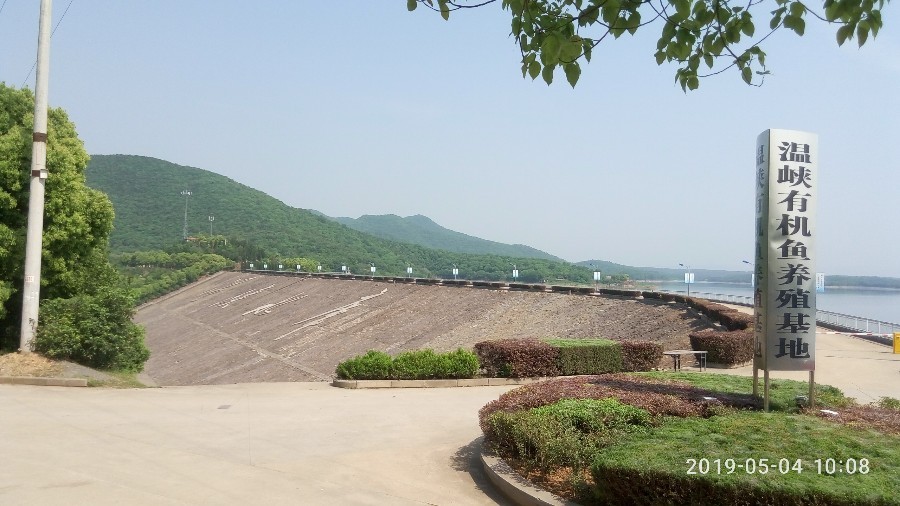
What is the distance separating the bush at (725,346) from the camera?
16.8 metres

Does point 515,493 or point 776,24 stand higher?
point 776,24

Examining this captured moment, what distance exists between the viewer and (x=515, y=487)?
5848 millimetres

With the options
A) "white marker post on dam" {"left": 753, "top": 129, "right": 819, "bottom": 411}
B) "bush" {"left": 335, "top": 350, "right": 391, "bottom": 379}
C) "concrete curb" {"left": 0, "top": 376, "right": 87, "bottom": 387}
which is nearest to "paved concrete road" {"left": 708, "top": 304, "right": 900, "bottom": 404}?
"white marker post on dam" {"left": 753, "top": 129, "right": 819, "bottom": 411}

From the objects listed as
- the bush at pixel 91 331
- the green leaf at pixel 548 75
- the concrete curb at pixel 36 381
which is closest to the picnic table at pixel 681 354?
the concrete curb at pixel 36 381

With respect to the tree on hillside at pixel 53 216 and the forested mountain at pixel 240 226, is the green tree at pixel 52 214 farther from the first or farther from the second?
the forested mountain at pixel 240 226

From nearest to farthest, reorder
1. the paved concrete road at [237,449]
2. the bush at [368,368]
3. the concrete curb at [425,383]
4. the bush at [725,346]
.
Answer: the paved concrete road at [237,449]
the concrete curb at [425,383]
the bush at [368,368]
the bush at [725,346]

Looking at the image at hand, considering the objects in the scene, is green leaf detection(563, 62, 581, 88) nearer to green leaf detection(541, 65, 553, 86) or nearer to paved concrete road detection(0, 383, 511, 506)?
green leaf detection(541, 65, 553, 86)

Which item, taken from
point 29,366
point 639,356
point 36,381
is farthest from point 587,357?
point 29,366

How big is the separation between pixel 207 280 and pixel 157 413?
72.1 metres

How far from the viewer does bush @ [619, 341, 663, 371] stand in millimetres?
14758

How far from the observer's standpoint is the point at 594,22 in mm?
4473

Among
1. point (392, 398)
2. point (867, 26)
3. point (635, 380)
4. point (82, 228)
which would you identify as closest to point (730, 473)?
point (867, 26)

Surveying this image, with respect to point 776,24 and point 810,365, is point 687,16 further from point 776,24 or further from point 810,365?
point 810,365
